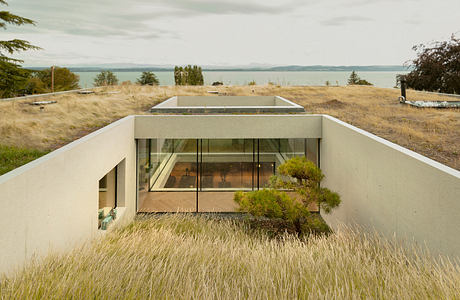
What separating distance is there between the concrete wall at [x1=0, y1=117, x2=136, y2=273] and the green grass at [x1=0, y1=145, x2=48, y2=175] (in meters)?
1.05

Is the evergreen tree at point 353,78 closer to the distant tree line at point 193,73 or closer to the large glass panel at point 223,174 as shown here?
the distant tree line at point 193,73

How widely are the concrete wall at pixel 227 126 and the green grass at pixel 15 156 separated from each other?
3.74 meters

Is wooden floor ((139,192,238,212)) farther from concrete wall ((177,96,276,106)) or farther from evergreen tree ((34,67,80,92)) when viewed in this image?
evergreen tree ((34,67,80,92))

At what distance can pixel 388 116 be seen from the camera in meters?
9.90

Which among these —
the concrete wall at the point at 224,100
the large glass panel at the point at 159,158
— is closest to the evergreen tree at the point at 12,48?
the large glass panel at the point at 159,158

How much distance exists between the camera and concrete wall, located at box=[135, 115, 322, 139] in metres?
9.51

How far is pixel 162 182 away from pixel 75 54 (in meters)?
50.8

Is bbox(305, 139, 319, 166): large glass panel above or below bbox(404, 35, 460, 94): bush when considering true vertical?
below

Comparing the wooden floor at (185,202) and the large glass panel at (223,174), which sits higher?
the large glass panel at (223,174)

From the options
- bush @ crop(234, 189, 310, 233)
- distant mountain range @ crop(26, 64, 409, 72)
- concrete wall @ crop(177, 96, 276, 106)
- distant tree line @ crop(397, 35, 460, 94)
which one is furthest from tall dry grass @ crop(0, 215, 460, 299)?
distant mountain range @ crop(26, 64, 409, 72)

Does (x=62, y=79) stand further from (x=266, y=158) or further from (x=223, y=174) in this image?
(x=266, y=158)

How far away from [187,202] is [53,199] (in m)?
6.08

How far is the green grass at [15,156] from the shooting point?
530 cm

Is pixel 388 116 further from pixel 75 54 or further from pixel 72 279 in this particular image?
pixel 75 54
